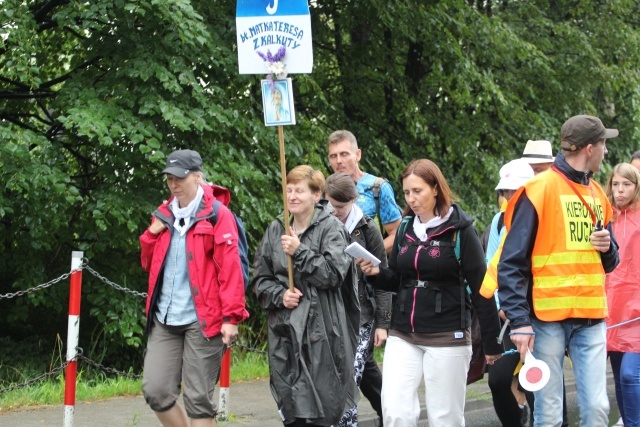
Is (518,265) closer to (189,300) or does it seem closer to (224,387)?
(189,300)

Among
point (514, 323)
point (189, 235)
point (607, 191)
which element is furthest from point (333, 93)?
point (514, 323)

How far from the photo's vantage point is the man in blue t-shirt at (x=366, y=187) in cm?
782

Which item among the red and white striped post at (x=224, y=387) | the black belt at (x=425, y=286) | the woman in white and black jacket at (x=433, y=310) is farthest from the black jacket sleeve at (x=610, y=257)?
the red and white striped post at (x=224, y=387)

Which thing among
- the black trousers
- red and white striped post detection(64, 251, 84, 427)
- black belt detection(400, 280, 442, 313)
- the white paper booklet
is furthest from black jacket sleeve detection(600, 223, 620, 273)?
red and white striped post detection(64, 251, 84, 427)

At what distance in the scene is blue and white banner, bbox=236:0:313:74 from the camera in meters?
6.76

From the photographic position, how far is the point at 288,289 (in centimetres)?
628

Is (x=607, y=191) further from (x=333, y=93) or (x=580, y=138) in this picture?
(x=333, y=93)

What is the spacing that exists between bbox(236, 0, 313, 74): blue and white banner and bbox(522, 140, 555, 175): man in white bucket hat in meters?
2.35

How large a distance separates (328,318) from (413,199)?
34.0 inches

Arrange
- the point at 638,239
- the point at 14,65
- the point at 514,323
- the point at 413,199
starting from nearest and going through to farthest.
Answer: the point at 514,323, the point at 413,199, the point at 638,239, the point at 14,65

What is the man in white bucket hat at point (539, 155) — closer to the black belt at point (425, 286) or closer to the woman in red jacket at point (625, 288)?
the woman in red jacket at point (625, 288)

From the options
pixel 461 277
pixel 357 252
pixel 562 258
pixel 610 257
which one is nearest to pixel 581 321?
pixel 562 258

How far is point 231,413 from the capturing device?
28.5 feet

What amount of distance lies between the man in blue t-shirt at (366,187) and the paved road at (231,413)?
1.71 metres
